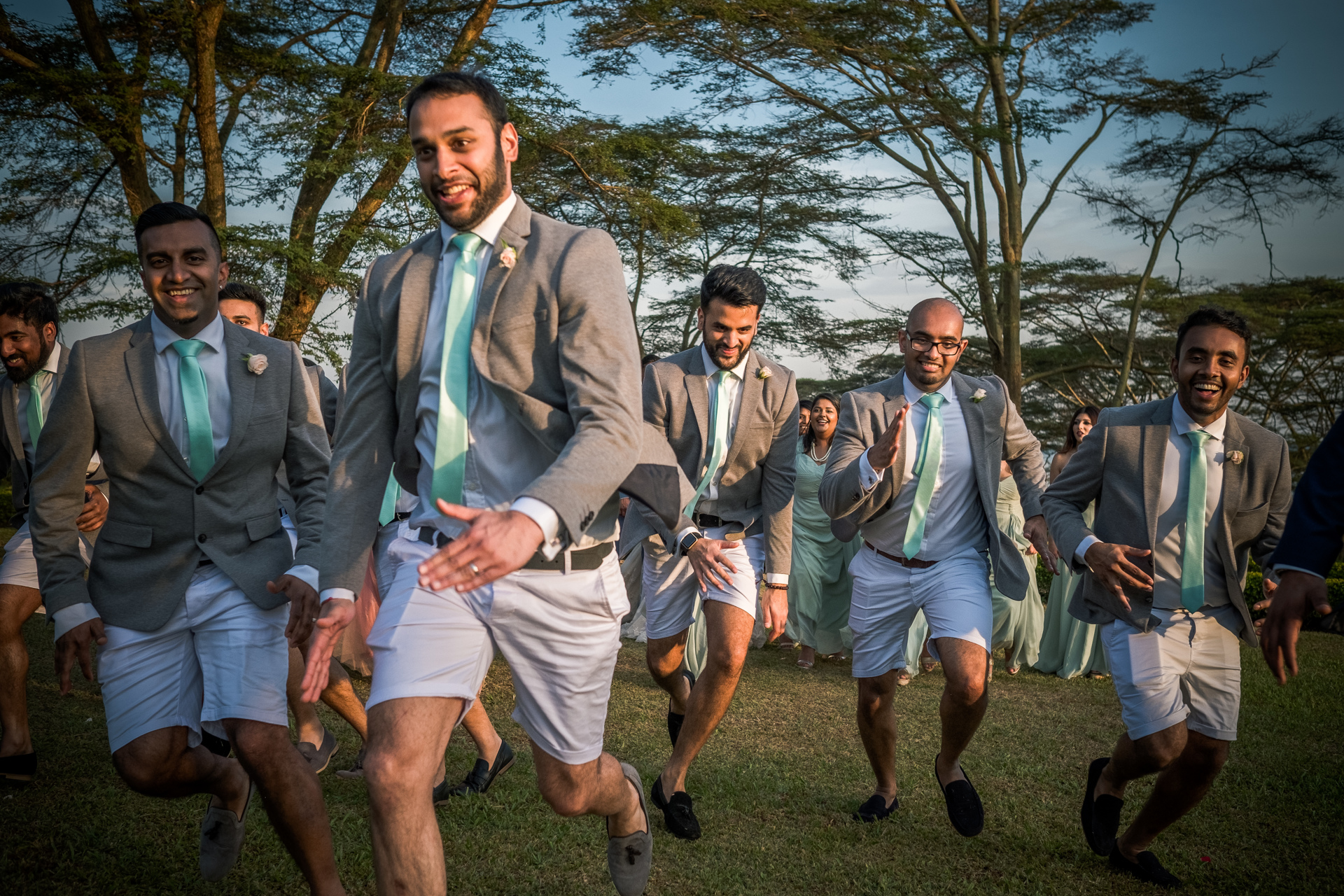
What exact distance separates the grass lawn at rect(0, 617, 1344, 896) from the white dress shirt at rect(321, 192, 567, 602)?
205 centimetres

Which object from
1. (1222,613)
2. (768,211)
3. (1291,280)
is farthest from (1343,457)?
(1291,280)

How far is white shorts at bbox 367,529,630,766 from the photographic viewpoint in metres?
2.64

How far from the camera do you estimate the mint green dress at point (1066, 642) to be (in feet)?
30.3

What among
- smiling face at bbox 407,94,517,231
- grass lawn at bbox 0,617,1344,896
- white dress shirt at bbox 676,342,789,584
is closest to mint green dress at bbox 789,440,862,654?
grass lawn at bbox 0,617,1344,896

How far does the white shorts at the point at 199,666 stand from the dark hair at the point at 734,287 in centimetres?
263

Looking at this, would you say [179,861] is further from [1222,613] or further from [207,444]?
[1222,613]

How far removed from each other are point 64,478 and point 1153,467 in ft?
14.5

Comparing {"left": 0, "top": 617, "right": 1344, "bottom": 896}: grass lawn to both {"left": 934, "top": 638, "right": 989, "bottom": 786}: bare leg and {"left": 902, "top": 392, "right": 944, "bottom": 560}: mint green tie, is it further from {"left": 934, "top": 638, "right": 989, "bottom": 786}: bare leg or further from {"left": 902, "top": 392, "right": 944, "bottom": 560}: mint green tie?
{"left": 902, "top": 392, "right": 944, "bottom": 560}: mint green tie

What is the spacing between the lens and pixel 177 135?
48.6ft

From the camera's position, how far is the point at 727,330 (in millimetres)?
5121

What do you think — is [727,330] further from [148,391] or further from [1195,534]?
[148,391]

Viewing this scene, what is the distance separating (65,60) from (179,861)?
582 inches

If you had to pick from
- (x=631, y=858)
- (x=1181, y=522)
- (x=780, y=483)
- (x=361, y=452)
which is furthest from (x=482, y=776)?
(x=1181, y=522)

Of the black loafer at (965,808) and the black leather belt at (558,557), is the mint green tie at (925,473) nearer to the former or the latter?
the black loafer at (965,808)
